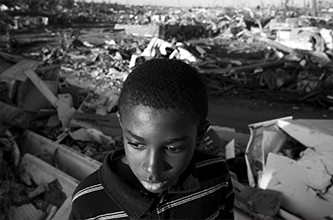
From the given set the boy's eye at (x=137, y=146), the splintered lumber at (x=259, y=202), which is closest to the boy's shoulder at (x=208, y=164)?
the boy's eye at (x=137, y=146)

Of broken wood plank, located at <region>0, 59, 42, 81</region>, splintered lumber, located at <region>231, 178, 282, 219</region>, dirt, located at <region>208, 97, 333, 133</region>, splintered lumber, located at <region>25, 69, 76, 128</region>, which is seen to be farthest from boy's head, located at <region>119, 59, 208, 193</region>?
dirt, located at <region>208, 97, 333, 133</region>

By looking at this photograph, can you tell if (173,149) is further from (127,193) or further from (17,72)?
(17,72)

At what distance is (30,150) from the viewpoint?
3574mm

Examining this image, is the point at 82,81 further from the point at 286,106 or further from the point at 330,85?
the point at 330,85

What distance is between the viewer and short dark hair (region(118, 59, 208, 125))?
812 mm

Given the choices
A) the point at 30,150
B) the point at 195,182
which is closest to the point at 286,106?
the point at 30,150

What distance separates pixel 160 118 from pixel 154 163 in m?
0.13

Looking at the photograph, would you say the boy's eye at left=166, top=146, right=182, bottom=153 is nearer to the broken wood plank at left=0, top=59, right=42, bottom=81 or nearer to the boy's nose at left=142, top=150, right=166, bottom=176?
the boy's nose at left=142, top=150, right=166, bottom=176

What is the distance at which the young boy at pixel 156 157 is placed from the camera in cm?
81

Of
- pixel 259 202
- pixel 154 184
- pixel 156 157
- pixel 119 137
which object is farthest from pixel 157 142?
pixel 119 137

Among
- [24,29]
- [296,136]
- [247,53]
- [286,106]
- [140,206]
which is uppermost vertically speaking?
[140,206]

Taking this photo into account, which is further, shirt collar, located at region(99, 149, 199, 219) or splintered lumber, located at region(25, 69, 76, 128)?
splintered lumber, located at region(25, 69, 76, 128)

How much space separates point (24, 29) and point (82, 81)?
12.2m

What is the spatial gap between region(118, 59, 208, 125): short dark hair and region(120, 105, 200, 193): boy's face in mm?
22
